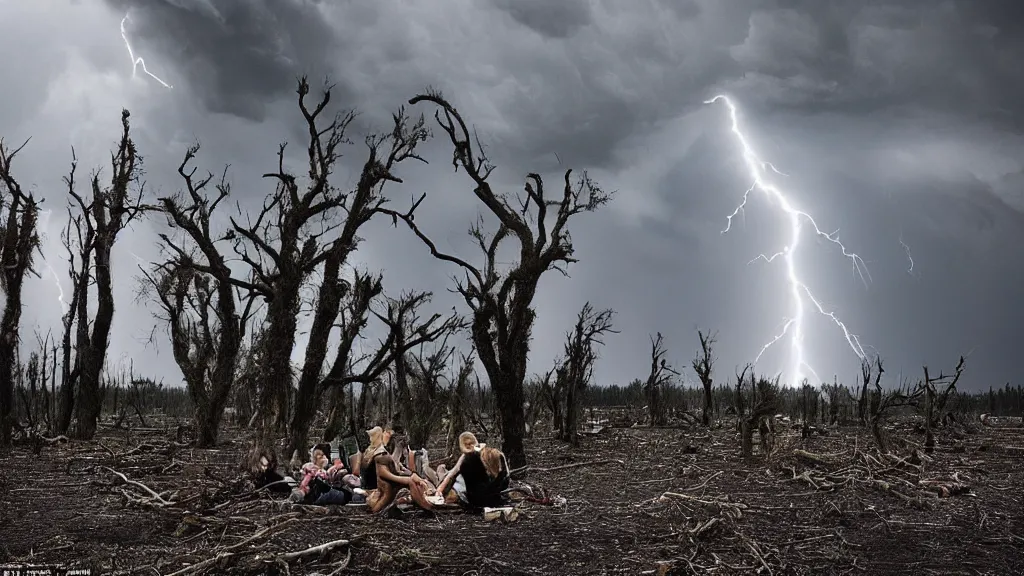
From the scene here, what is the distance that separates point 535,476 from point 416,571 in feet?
27.4

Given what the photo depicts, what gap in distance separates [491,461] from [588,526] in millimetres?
1630

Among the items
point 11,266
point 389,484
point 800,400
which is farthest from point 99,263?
point 800,400

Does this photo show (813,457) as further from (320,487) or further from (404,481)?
(320,487)

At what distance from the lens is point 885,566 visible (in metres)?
8.37

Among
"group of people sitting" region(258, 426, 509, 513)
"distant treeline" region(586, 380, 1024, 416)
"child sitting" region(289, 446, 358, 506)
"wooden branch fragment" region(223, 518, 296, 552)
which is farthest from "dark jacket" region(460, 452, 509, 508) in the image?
"distant treeline" region(586, 380, 1024, 416)

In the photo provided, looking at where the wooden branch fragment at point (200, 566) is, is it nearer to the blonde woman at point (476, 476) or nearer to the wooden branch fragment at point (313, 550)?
the wooden branch fragment at point (313, 550)

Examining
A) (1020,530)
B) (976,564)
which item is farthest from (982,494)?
(976,564)

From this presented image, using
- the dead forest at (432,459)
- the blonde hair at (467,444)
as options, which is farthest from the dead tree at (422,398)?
the blonde hair at (467,444)

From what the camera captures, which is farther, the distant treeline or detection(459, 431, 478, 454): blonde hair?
the distant treeline

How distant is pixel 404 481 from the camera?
10.5 m

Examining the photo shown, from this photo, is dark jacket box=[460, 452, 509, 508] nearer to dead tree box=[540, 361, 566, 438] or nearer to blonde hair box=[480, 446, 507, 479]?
blonde hair box=[480, 446, 507, 479]

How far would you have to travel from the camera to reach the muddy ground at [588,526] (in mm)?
8047

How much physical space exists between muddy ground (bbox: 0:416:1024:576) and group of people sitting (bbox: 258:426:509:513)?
0.34m

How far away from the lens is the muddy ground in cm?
805
